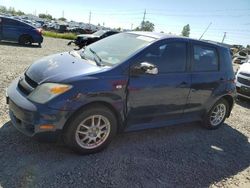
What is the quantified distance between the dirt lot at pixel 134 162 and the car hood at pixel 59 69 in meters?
0.97

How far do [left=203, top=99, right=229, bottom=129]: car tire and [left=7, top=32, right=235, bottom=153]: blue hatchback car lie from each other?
0.73 ft

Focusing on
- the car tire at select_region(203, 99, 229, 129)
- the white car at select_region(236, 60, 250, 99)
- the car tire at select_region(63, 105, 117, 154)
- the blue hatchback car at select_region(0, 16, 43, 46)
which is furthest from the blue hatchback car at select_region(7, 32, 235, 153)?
the blue hatchback car at select_region(0, 16, 43, 46)

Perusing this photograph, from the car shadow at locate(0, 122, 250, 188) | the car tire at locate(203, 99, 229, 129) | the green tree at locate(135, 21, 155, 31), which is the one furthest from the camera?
the green tree at locate(135, 21, 155, 31)

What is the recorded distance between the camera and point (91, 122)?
12.7ft

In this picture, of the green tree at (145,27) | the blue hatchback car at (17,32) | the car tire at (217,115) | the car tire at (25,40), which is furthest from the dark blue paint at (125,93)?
the green tree at (145,27)

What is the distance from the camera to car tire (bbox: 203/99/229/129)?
5566 mm

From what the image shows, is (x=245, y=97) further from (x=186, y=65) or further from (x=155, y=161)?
(x=155, y=161)

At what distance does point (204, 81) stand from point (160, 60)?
42.7 inches

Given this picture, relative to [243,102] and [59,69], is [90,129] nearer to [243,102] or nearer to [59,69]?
[59,69]

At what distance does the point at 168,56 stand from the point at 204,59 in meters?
0.94

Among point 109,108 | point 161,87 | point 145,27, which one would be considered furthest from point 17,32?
point 145,27

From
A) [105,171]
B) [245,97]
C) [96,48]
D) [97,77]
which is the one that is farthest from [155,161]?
[245,97]

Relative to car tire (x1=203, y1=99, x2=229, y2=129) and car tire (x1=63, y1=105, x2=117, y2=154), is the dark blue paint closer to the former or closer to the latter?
car tire (x1=63, y1=105, x2=117, y2=154)

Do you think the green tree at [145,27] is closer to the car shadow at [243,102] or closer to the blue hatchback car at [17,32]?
the blue hatchback car at [17,32]
